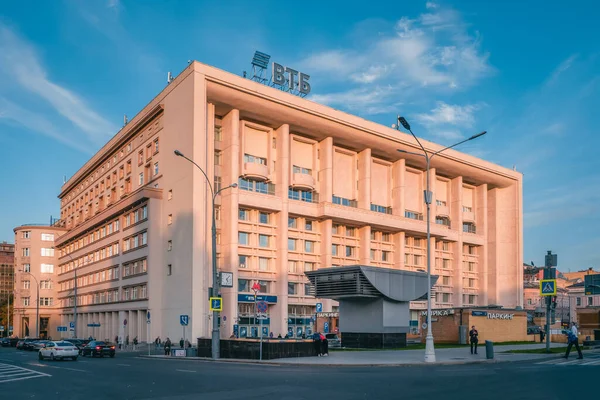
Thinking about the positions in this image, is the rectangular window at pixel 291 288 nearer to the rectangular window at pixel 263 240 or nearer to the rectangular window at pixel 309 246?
the rectangular window at pixel 309 246

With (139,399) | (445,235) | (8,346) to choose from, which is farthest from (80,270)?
(139,399)

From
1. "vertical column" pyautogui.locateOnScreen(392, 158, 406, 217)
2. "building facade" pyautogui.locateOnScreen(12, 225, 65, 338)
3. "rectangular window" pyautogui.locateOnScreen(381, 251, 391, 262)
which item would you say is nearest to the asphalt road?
"rectangular window" pyautogui.locateOnScreen(381, 251, 391, 262)

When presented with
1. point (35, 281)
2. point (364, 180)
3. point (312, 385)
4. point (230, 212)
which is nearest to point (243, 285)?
point (230, 212)

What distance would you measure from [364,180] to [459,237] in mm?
20479

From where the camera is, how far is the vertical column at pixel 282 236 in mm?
62500

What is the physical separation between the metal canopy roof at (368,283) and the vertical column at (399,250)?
30685 millimetres

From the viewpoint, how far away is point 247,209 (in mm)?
62438

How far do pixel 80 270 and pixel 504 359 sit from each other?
7180 centimetres

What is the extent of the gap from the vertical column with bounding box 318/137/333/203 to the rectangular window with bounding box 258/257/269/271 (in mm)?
10099

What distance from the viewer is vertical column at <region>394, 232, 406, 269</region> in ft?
250

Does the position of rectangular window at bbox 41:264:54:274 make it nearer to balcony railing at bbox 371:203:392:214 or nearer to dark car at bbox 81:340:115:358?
balcony railing at bbox 371:203:392:214

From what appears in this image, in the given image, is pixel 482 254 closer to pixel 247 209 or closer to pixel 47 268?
pixel 247 209

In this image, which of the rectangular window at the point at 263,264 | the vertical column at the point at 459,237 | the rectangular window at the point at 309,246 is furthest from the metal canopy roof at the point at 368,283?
the vertical column at the point at 459,237

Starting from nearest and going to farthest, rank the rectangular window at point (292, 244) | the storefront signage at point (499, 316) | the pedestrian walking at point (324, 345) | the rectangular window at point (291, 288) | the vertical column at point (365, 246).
A: 1. the pedestrian walking at point (324, 345)
2. the storefront signage at point (499, 316)
3. the rectangular window at point (291, 288)
4. the rectangular window at point (292, 244)
5. the vertical column at point (365, 246)
